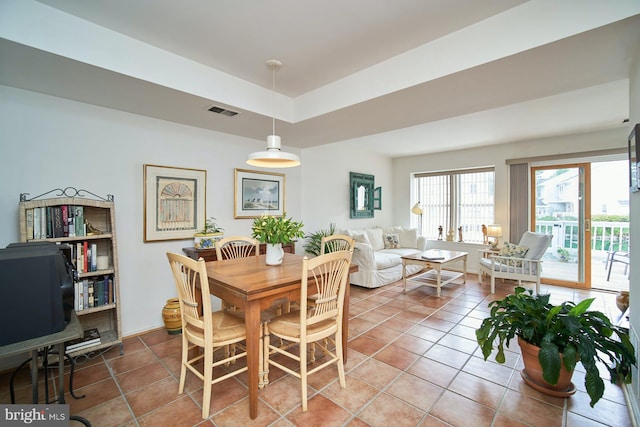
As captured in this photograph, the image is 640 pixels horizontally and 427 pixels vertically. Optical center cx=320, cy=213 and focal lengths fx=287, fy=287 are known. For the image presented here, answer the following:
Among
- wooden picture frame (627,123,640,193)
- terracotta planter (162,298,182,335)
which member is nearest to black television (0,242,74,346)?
terracotta planter (162,298,182,335)

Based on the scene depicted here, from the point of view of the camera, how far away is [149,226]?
3088 millimetres

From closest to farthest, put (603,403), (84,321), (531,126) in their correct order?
(603,403), (84,321), (531,126)

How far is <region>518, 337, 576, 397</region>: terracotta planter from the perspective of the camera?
2.00 m

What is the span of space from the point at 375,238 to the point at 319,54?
13.3 ft

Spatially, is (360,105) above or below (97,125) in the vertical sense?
above

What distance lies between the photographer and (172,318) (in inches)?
119

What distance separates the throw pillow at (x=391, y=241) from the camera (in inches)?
237

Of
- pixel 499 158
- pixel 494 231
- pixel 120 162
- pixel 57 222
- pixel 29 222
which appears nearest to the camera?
pixel 29 222

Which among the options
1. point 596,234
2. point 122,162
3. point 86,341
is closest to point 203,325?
point 86,341

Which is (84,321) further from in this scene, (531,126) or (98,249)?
(531,126)

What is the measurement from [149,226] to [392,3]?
3.01m

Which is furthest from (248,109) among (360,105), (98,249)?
(98,249)

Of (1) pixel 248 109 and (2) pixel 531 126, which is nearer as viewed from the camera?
(1) pixel 248 109

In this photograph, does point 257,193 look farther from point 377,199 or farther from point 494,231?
point 494,231
